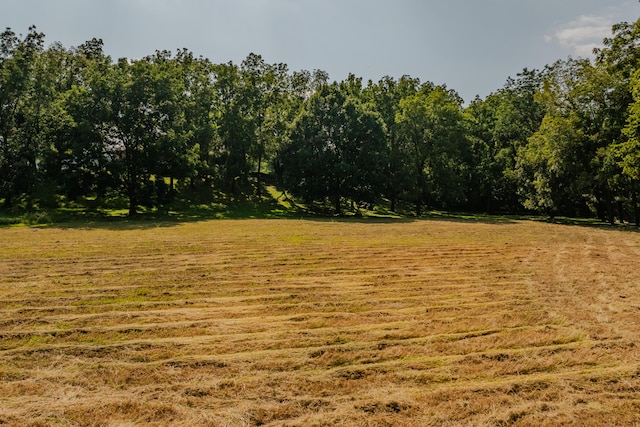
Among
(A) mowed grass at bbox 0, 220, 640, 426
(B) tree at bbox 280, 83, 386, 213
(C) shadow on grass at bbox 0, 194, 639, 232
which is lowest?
(A) mowed grass at bbox 0, 220, 640, 426

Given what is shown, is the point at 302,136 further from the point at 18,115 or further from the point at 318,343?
the point at 318,343

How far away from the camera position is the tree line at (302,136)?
28547 millimetres

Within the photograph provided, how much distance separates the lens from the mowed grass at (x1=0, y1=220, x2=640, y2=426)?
12.9 ft

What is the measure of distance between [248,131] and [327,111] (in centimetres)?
771

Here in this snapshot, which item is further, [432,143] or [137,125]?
[432,143]

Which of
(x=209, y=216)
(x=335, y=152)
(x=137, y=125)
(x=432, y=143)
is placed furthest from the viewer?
(x=432, y=143)

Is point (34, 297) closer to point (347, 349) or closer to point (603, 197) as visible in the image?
point (347, 349)

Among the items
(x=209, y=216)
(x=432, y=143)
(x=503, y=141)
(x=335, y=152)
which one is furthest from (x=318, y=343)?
(x=503, y=141)

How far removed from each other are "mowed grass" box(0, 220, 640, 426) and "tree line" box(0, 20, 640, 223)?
17.0m

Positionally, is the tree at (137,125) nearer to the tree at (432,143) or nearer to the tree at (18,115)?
the tree at (18,115)

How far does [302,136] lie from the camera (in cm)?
3606

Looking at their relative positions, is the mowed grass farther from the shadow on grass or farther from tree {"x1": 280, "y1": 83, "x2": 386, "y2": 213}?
tree {"x1": 280, "y1": 83, "x2": 386, "y2": 213}

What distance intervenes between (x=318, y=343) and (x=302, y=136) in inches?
1247

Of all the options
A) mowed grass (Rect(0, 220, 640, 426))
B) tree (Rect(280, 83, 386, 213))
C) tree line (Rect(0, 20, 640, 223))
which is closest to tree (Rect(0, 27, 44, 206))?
tree line (Rect(0, 20, 640, 223))
